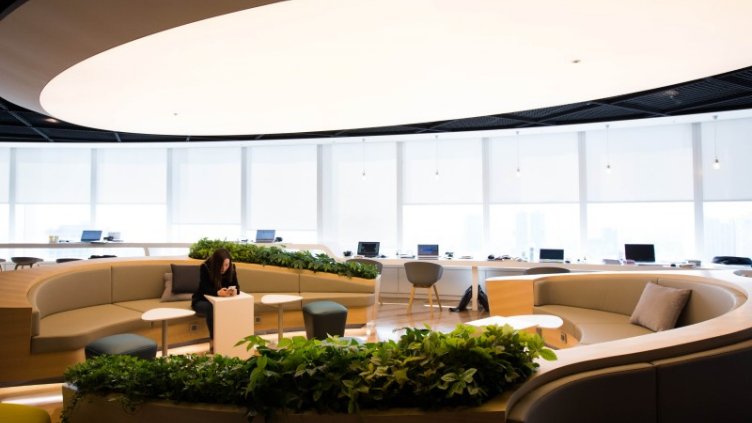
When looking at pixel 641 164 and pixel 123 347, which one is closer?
pixel 123 347

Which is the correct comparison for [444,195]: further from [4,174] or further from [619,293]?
[4,174]

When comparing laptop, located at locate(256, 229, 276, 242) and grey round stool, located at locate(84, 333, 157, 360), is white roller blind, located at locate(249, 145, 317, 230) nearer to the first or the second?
laptop, located at locate(256, 229, 276, 242)

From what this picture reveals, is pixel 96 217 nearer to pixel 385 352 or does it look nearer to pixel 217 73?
pixel 217 73

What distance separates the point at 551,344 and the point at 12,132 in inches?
451

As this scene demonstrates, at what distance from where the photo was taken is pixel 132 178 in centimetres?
1122

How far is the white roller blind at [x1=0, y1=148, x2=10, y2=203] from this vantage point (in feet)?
36.1

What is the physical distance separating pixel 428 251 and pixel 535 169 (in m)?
2.85

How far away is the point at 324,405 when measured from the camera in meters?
1.75

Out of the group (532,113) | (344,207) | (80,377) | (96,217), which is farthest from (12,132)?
(532,113)

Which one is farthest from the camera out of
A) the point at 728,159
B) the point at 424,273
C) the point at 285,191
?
the point at 285,191

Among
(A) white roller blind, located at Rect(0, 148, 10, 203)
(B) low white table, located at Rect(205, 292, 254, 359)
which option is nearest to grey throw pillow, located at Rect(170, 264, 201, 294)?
(B) low white table, located at Rect(205, 292, 254, 359)

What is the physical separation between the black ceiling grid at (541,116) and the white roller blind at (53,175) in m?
1.13

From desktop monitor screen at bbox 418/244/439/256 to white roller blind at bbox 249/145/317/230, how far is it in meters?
2.84

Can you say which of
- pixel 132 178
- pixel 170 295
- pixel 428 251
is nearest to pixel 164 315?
pixel 170 295
